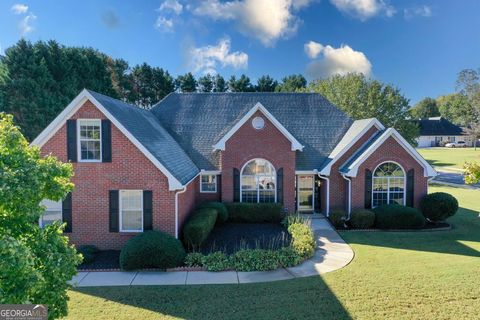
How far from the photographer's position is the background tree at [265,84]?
2331 inches

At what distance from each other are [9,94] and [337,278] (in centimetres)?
3649

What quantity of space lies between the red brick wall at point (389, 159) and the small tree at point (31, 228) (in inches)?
627

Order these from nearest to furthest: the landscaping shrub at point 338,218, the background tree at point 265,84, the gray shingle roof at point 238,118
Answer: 1. the landscaping shrub at point 338,218
2. the gray shingle roof at point 238,118
3. the background tree at point 265,84

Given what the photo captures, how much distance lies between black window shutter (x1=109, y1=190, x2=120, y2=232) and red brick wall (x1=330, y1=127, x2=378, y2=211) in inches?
492

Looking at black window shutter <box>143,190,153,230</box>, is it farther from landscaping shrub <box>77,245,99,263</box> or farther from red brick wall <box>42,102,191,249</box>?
landscaping shrub <box>77,245,99,263</box>

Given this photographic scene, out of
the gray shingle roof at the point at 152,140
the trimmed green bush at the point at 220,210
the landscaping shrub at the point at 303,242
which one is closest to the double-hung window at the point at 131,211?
the gray shingle roof at the point at 152,140

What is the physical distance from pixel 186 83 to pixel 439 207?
152 feet

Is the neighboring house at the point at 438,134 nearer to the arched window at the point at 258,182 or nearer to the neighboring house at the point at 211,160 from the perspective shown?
the neighboring house at the point at 211,160

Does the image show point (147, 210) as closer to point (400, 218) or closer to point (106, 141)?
point (106, 141)

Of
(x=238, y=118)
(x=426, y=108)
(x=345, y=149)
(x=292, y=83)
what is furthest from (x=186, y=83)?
(x=426, y=108)

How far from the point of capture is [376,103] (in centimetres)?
3819

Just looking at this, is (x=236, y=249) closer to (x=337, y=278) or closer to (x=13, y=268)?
(x=337, y=278)

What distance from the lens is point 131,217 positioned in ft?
46.9

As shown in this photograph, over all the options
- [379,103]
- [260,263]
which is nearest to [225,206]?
[260,263]
